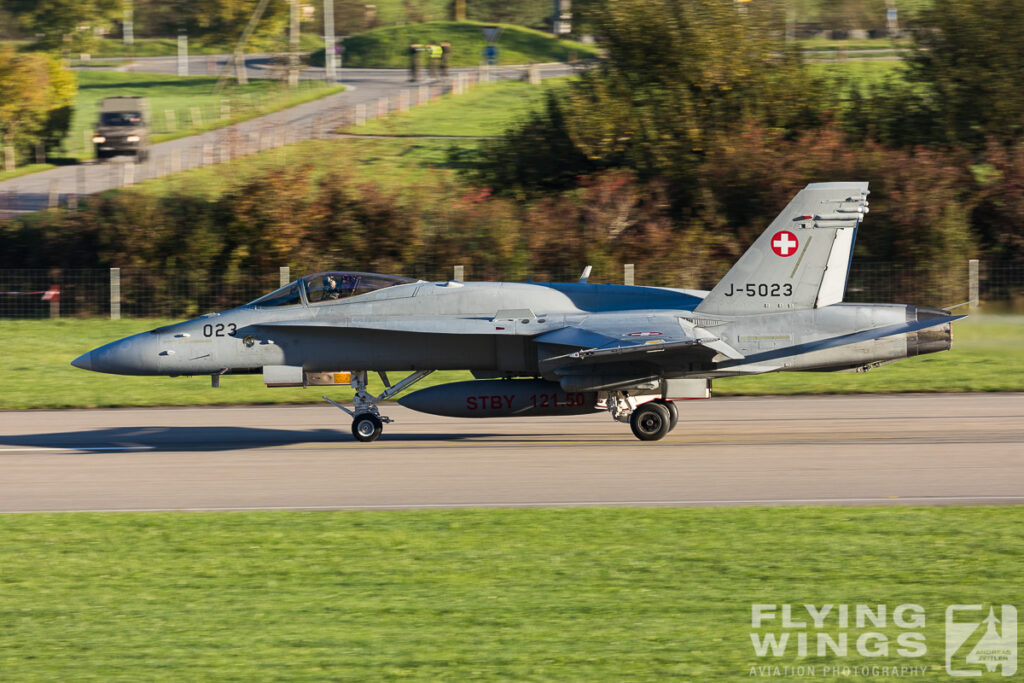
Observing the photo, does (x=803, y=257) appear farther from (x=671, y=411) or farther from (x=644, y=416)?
(x=644, y=416)

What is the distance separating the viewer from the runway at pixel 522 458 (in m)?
13.2

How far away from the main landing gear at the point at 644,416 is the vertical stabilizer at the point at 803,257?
178 cm

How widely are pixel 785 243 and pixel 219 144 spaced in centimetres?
3807

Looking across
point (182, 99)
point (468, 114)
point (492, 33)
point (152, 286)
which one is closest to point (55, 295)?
point (152, 286)

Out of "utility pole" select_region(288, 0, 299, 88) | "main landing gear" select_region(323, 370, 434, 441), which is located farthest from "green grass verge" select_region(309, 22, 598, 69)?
"main landing gear" select_region(323, 370, 434, 441)

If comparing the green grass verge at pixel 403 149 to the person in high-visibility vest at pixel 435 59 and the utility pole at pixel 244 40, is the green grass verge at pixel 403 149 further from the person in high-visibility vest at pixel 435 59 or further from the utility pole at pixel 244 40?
the utility pole at pixel 244 40

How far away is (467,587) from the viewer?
30.9 feet

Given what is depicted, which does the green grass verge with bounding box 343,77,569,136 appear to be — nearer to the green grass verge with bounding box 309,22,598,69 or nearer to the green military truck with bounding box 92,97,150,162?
the green military truck with bounding box 92,97,150,162

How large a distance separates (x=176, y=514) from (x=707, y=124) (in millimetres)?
27693

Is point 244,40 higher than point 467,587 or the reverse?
higher

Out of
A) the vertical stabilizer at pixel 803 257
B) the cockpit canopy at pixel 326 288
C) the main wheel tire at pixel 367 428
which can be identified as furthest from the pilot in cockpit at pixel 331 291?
the vertical stabilizer at pixel 803 257

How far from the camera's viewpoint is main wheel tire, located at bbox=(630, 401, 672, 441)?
674 inches

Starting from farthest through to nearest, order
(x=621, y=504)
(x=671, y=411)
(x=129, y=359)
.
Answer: (x=671, y=411) → (x=129, y=359) → (x=621, y=504)

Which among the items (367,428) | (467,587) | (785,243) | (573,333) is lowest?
(467,587)
